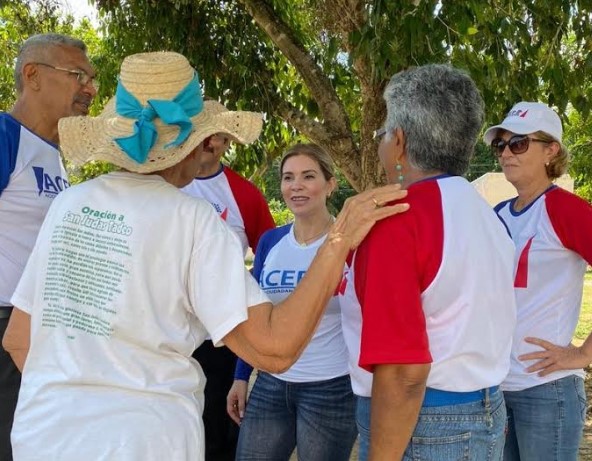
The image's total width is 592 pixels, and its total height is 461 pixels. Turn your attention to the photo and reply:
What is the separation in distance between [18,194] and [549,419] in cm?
207

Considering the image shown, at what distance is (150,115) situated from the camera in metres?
1.92

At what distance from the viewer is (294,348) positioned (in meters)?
1.81

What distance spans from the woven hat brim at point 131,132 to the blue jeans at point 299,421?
138cm

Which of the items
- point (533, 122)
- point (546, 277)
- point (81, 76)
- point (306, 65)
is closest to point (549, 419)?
point (546, 277)

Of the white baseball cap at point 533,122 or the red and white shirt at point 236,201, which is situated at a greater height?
the white baseball cap at point 533,122

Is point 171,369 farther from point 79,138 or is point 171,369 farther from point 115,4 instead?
point 115,4

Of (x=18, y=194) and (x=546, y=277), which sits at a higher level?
(x=18, y=194)

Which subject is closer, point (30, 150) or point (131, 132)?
point (131, 132)

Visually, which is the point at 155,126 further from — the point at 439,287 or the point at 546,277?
the point at 546,277

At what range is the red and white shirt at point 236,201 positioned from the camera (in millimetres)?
3678

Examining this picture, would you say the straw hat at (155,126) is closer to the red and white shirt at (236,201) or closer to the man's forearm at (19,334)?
the man's forearm at (19,334)

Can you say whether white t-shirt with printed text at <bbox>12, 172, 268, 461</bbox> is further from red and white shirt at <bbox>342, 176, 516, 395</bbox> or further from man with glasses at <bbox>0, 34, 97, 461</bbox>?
man with glasses at <bbox>0, 34, 97, 461</bbox>

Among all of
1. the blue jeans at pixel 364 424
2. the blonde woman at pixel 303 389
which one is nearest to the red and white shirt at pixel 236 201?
the blonde woman at pixel 303 389

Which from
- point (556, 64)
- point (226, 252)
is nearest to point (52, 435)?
point (226, 252)
